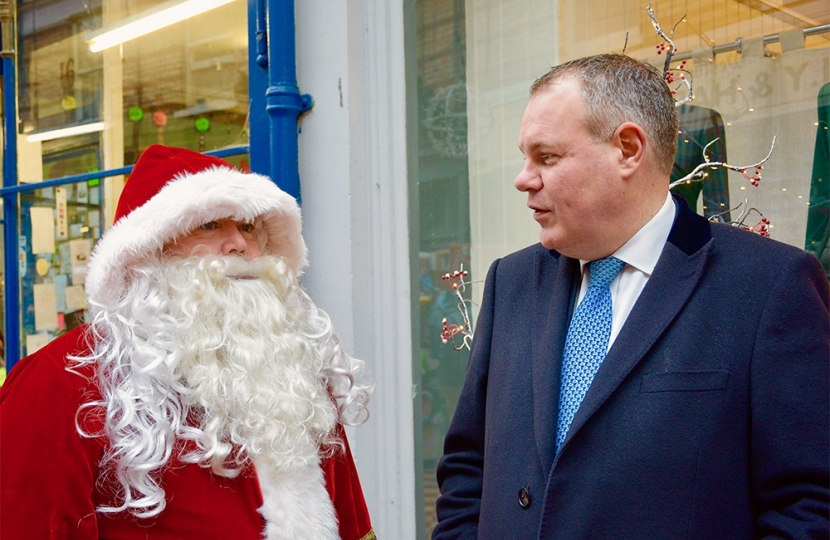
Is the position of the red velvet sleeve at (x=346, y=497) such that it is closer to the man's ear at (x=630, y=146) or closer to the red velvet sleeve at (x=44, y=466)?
the red velvet sleeve at (x=44, y=466)

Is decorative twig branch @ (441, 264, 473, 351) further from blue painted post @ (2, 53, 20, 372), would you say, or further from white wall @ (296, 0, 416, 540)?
blue painted post @ (2, 53, 20, 372)

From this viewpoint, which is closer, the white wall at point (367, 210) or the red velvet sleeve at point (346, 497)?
the red velvet sleeve at point (346, 497)

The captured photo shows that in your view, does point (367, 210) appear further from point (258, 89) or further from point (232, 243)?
point (232, 243)

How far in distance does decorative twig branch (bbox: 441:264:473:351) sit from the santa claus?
88cm

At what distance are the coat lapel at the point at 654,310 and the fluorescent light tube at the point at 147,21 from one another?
314 cm

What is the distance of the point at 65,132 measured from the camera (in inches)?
201

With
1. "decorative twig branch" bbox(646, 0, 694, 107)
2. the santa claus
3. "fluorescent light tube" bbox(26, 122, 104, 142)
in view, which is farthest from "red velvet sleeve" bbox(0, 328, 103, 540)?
"fluorescent light tube" bbox(26, 122, 104, 142)

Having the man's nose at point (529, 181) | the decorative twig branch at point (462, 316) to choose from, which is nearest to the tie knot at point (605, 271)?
the man's nose at point (529, 181)

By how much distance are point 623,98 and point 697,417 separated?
74 centimetres

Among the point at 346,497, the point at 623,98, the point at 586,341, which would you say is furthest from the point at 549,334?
the point at 346,497

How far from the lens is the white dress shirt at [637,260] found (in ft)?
6.30

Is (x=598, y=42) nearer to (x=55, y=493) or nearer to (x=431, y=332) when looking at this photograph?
(x=431, y=332)

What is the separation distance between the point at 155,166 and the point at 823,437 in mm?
1937

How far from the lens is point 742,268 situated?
1789mm
